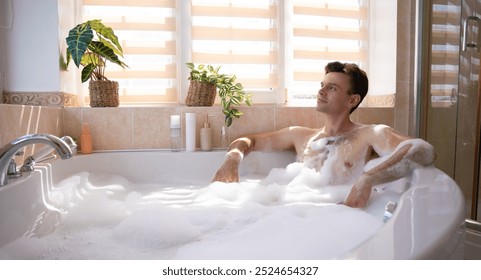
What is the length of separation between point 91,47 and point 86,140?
42 cm

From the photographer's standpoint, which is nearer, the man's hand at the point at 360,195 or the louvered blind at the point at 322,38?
the man's hand at the point at 360,195

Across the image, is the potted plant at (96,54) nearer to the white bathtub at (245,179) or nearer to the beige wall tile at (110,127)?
the beige wall tile at (110,127)

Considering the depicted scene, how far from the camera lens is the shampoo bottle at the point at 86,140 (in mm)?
1676

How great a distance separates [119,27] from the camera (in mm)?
1954

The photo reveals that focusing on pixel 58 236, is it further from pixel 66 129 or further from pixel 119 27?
A: pixel 119 27

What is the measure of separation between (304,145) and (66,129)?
1.11m

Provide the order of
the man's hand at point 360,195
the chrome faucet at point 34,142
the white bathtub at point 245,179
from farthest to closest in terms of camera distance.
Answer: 1. the man's hand at point 360,195
2. the chrome faucet at point 34,142
3. the white bathtub at point 245,179

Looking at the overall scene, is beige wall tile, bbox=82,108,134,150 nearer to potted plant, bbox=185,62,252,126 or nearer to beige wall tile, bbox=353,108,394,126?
potted plant, bbox=185,62,252,126

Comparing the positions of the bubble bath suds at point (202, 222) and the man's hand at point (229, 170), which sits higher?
the man's hand at point (229, 170)

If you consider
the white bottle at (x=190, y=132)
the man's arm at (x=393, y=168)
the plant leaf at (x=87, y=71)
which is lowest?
the man's arm at (x=393, y=168)

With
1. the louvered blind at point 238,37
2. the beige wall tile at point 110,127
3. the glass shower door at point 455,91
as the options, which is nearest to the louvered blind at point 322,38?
the louvered blind at point 238,37

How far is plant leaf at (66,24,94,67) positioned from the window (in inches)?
16.3

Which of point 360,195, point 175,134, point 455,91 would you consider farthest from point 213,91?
point 455,91

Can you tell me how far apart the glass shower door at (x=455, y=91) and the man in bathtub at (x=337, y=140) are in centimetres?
48
